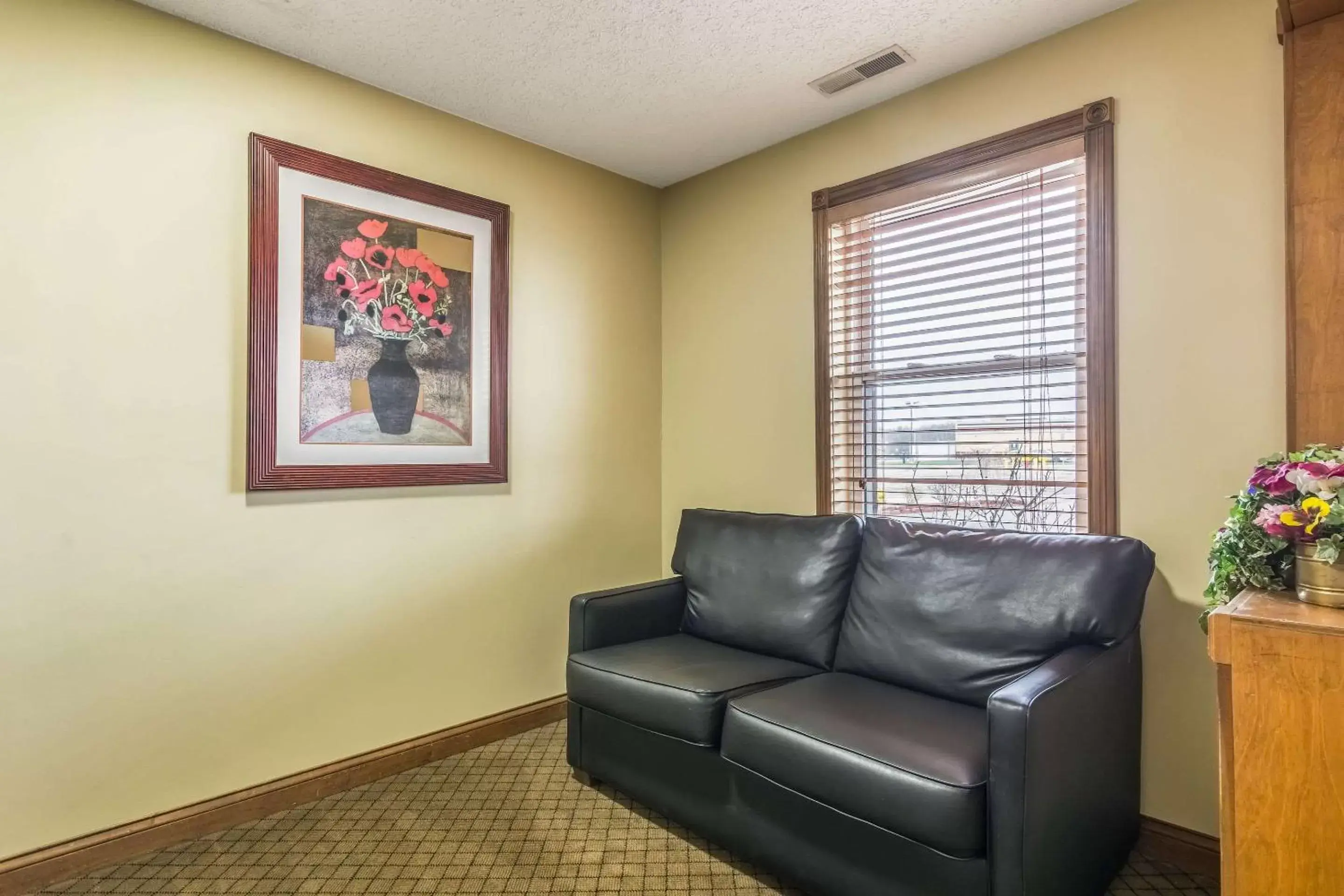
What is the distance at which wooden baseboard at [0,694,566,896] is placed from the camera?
2020mm

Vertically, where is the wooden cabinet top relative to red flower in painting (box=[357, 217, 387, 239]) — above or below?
below

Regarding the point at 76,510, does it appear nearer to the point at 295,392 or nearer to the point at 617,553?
the point at 295,392

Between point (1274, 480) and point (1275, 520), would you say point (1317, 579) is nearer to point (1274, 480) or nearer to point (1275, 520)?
point (1275, 520)

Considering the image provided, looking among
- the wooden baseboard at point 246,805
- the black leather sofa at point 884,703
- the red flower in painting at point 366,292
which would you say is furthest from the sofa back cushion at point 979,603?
the red flower in painting at point 366,292

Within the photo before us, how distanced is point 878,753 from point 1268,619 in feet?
2.74

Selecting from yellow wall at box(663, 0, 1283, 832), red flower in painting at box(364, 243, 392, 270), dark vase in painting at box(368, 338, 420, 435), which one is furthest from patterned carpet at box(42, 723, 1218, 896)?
red flower in painting at box(364, 243, 392, 270)

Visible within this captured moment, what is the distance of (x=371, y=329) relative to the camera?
8.86 ft

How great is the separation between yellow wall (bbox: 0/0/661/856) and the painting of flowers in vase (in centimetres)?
22

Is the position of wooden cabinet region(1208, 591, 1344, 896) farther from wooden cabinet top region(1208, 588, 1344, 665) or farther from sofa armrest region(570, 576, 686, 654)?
sofa armrest region(570, 576, 686, 654)

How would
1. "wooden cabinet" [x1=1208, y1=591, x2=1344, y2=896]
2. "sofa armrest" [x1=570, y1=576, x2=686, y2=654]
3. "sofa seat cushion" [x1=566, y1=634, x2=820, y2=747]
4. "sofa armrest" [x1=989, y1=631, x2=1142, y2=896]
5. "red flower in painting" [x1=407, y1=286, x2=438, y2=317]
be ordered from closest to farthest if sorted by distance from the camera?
"wooden cabinet" [x1=1208, y1=591, x2=1344, y2=896] → "sofa armrest" [x1=989, y1=631, x2=1142, y2=896] → "sofa seat cushion" [x1=566, y1=634, x2=820, y2=747] → "sofa armrest" [x1=570, y1=576, x2=686, y2=654] → "red flower in painting" [x1=407, y1=286, x2=438, y2=317]

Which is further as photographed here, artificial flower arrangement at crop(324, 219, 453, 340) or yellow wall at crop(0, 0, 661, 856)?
artificial flower arrangement at crop(324, 219, 453, 340)

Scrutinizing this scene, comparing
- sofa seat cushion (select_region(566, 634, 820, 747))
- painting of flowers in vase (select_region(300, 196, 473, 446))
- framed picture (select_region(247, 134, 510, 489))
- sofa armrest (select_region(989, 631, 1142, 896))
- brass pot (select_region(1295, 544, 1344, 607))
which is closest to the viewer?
brass pot (select_region(1295, 544, 1344, 607))

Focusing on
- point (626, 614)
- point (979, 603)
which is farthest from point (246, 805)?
point (979, 603)

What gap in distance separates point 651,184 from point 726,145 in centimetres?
62
